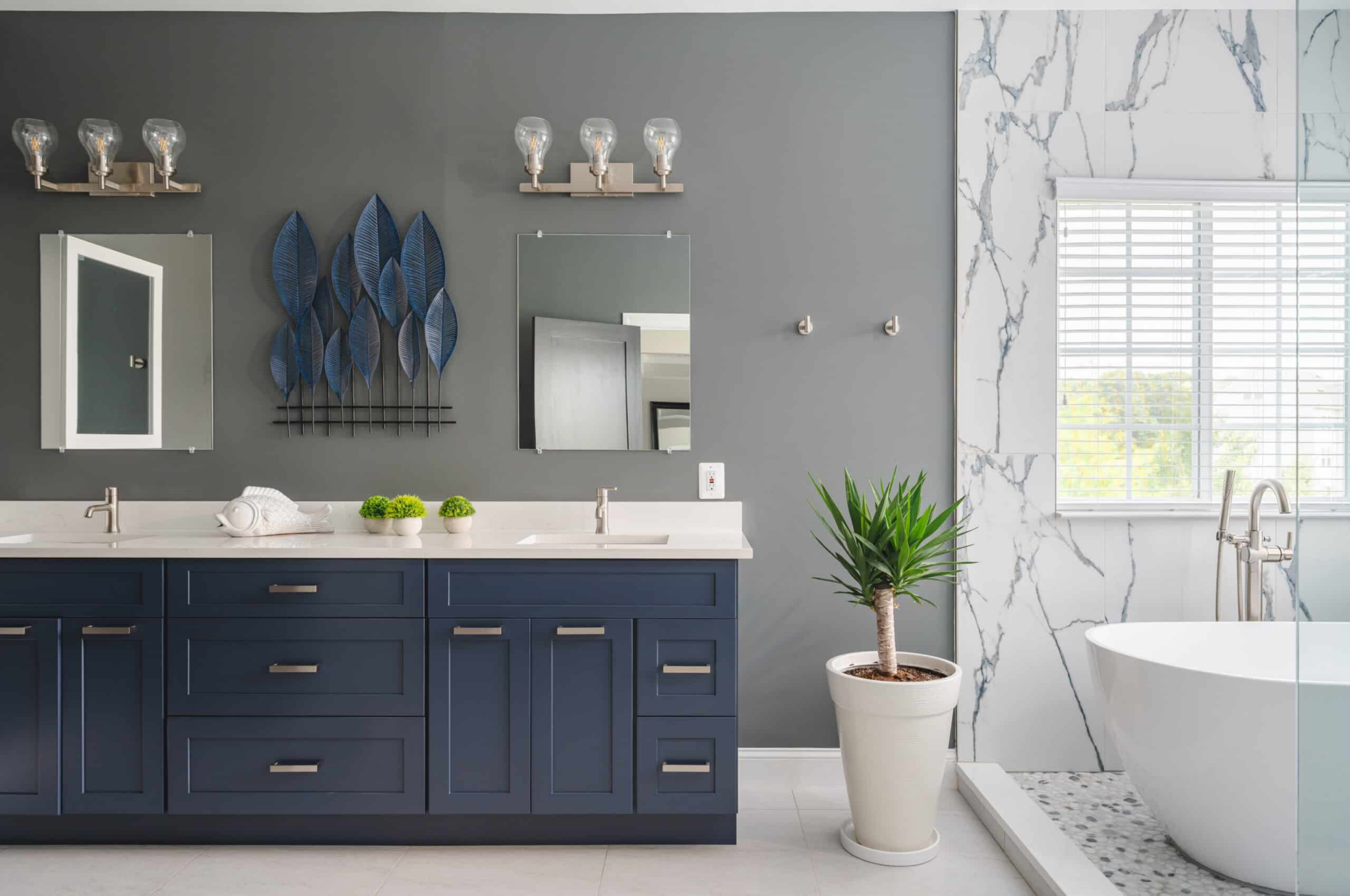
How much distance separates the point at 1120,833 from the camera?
234 centimetres

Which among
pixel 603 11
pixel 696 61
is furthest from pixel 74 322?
pixel 696 61

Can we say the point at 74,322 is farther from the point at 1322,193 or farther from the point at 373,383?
the point at 1322,193

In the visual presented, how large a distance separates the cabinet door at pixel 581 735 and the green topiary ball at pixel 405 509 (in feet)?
2.05

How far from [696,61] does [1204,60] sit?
173 cm

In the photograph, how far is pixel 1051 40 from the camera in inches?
109

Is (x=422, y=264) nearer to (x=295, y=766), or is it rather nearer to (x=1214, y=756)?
(x=295, y=766)

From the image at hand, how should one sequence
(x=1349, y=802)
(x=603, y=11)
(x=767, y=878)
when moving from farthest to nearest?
(x=603, y=11), (x=767, y=878), (x=1349, y=802)

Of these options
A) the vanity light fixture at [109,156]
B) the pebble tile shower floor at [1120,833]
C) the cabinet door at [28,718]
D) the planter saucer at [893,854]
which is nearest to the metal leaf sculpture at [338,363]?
the vanity light fixture at [109,156]

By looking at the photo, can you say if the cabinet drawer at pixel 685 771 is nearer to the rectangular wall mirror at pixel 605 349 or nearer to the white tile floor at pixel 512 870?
the white tile floor at pixel 512 870

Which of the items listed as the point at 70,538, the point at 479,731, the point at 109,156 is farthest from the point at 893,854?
the point at 109,156

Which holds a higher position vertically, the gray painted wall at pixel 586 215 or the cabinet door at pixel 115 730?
the gray painted wall at pixel 586 215

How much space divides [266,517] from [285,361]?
1.85 feet

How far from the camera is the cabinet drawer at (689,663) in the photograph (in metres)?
2.28

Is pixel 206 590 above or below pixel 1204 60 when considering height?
below
